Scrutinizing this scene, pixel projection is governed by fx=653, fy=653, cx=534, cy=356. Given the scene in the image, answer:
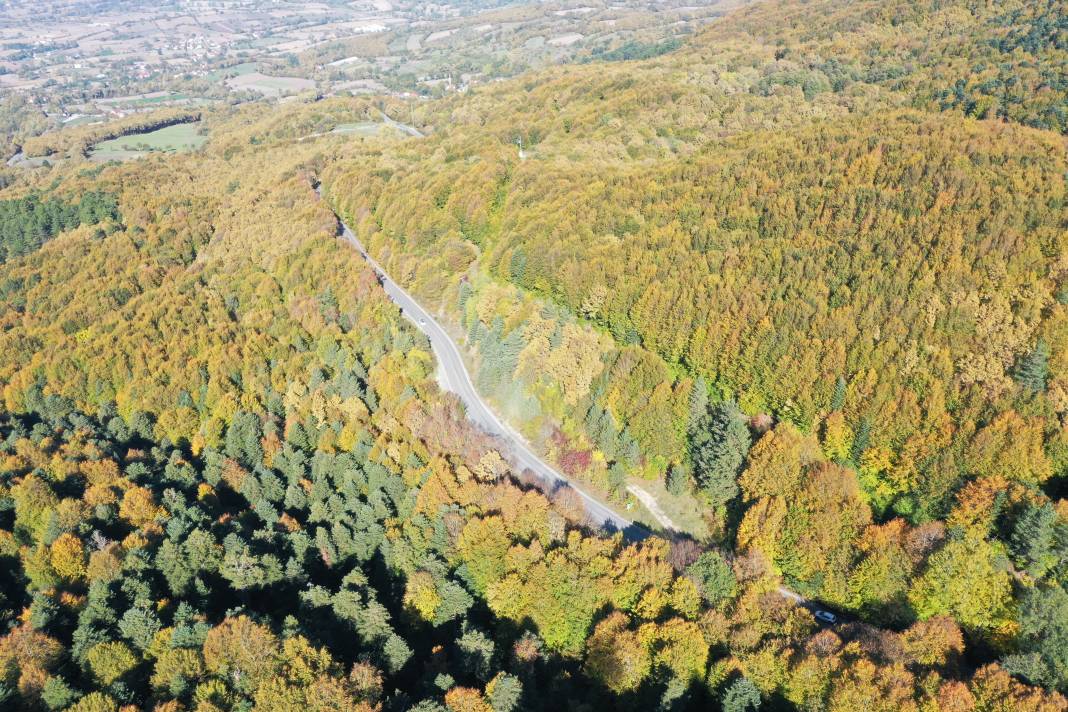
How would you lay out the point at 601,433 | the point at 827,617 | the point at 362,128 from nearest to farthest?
the point at 827,617, the point at 601,433, the point at 362,128

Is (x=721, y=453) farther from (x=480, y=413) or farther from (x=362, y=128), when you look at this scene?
(x=362, y=128)

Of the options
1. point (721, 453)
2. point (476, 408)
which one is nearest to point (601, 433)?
point (721, 453)

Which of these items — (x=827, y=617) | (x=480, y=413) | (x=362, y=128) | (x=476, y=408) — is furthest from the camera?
(x=362, y=128)

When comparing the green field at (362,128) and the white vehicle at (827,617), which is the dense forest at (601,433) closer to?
the white vehicle at (827,617)

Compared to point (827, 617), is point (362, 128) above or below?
above

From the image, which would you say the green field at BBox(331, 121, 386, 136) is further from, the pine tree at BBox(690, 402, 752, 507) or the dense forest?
the pine tree at BBox(690, 402, 752, 507)

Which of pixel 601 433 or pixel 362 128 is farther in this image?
pixel 362 128

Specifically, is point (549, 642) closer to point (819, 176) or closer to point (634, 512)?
point (634, 512)

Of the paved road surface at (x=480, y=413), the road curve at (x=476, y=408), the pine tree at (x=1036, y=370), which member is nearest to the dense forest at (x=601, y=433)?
the pine tree at (x=1036, y=370)

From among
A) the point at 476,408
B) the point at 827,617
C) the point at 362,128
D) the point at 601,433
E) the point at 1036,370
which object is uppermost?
the point at 1036,370
